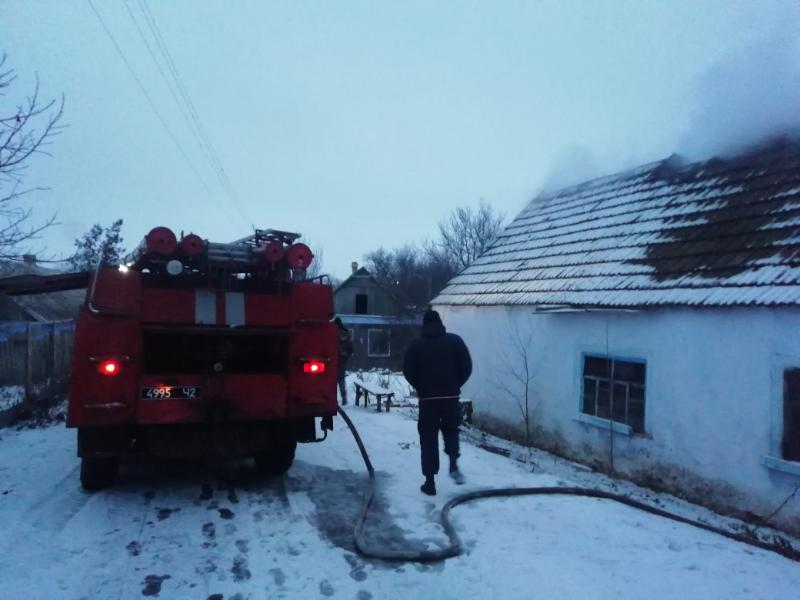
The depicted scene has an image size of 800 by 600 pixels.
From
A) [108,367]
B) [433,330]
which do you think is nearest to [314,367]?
[433,330]

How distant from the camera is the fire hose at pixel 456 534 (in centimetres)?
410

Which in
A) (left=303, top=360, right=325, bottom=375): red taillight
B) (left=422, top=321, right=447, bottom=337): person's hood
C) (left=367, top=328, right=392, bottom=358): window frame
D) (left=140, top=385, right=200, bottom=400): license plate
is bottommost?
(left=367, top=328, right=392, bottom=358): window frame

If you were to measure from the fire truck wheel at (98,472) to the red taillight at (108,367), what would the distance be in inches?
39.2

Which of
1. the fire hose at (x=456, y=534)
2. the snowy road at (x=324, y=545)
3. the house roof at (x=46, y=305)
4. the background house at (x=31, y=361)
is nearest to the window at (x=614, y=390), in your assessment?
the snowy road at (x=324, y=545)

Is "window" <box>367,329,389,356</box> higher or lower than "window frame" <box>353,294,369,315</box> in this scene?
lower

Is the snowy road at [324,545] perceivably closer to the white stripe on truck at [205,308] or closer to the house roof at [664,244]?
the white stripe on truck at [205,308]

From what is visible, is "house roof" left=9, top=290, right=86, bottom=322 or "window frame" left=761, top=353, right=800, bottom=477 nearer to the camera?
"window frame" left=761, top=353, right=800, bottom=477

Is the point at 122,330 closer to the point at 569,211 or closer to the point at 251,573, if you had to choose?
the point at 251,573

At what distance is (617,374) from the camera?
9.09 meters

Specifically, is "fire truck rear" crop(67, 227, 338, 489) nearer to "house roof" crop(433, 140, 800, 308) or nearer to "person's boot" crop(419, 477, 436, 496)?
"person's boot" crop(419, 477, 436, 496)

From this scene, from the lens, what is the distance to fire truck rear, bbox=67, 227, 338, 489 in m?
5.23

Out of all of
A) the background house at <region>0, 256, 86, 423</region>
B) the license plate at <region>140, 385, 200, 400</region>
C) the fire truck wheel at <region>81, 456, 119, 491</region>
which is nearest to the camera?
the license plate at <region>140, 385, 200, 400</region>

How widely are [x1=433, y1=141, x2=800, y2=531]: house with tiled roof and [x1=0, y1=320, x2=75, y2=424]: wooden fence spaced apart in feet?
31.2

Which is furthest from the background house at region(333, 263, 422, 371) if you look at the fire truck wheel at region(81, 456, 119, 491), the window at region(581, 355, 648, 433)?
the fire truck wheel at region(81, 456, 119, 491)
